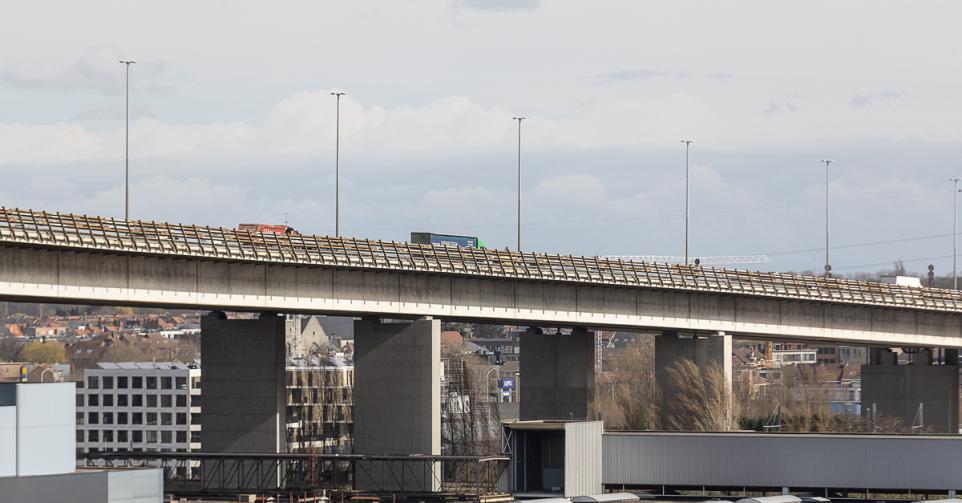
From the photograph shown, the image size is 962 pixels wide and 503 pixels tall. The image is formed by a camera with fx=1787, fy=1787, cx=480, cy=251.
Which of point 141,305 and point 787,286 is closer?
point 141,305

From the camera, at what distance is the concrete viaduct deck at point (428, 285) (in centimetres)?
6994

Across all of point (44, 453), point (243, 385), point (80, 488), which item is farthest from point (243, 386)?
point (80, 488)

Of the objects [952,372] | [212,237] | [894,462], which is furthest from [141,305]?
[952,372]

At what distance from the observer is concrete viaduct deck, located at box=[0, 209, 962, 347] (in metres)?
69.9

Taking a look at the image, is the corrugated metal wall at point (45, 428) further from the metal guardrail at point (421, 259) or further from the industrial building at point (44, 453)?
the metal guardrail at point (421, 259)

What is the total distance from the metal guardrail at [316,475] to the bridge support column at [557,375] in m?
22.2

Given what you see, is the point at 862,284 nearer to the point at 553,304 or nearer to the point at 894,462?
the point at 553,304

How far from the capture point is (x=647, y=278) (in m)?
102

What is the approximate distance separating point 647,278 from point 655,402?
13441mm

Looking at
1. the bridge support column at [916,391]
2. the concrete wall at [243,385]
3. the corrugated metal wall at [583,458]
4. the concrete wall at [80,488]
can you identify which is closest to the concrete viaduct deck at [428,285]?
the concrete wall at [243,385]

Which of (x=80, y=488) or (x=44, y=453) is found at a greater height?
(x=44, y=453)

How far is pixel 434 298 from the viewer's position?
89.0 m

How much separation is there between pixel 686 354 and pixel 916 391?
33649mm

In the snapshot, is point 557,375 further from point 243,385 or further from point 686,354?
point 243,385
